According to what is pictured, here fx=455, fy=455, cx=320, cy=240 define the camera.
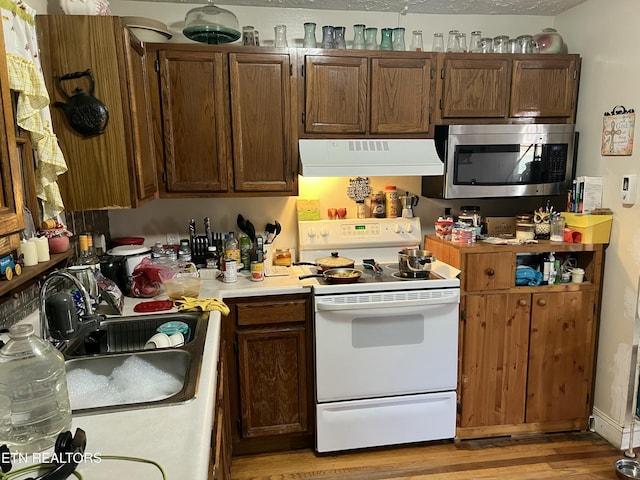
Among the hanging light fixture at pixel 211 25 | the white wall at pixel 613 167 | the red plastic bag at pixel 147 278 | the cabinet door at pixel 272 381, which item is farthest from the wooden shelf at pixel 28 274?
the white wall at pixel 613 167

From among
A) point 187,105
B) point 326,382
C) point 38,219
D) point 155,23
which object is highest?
point 155,23

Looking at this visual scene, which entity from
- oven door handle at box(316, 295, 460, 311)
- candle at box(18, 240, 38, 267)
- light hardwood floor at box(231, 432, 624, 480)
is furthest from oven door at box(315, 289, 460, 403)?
candle at box(18, 240, 38, 267)

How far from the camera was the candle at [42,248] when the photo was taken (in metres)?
1.63

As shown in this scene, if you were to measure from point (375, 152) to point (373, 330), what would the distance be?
967mm

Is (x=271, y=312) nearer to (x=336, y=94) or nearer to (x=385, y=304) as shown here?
(x=385, y=304)

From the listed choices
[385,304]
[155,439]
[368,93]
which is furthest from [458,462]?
[368,93]

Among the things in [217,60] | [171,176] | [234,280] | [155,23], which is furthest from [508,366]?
[155,23]

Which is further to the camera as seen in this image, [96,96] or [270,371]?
[270,371]

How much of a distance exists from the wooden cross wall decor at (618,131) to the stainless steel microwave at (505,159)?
0.62ft

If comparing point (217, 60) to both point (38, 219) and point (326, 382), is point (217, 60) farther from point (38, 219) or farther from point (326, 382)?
point (326, 382)

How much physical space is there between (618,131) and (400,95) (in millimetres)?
1158

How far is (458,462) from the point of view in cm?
242

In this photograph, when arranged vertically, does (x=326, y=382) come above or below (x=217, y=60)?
below

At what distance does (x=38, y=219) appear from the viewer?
1.71 metres
